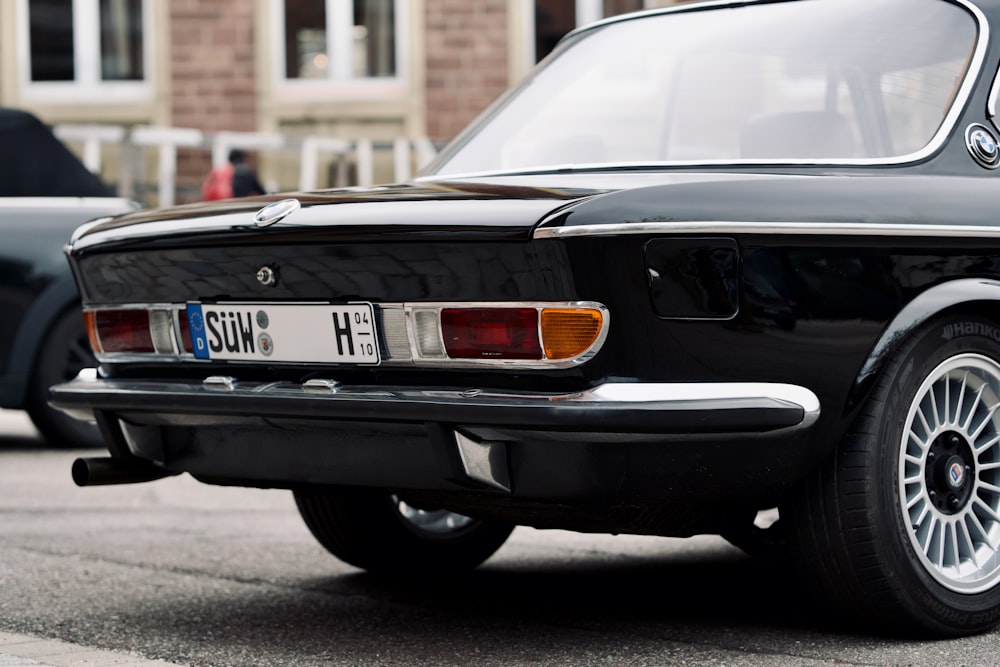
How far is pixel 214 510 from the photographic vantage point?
6645 mm

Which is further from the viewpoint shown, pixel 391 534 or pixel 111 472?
pixel 391 534

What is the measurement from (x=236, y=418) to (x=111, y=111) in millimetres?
16152

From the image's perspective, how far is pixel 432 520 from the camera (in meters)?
4.95

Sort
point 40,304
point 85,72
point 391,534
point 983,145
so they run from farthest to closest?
point 85,72 → point 40,304 → point 391,534 → point 983,145

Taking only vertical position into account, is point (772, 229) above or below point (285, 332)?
above

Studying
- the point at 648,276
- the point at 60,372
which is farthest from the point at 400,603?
the point at 60,372

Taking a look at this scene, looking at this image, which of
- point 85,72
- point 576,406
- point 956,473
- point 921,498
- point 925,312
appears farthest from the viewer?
point 85,72

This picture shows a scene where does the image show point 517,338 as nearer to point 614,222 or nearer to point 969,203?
point 614,222

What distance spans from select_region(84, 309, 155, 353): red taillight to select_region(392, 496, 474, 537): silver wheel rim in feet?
3.14

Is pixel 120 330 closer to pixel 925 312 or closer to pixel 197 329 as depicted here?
pixel 197 329

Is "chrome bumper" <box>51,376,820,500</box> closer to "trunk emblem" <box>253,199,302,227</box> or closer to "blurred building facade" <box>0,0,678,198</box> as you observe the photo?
"trunk emblem" <box>253,199,302,227</box>

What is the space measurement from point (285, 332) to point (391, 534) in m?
1.19

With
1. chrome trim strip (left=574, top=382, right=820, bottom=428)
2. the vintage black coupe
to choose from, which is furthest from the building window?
chrome trim strip (left=574, top=382, right=820, bottom=428)

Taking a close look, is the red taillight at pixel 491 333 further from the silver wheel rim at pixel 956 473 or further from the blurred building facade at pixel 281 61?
the blurred building facade at pixel 281 61
